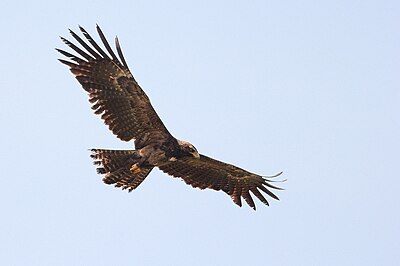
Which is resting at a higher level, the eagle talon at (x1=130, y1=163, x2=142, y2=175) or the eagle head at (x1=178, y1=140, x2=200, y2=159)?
A: the eagle head at (x1=178, y1=140, x2=200, y2=159)

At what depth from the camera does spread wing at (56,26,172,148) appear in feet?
73.6

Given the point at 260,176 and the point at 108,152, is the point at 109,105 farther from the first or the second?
the point at 260,176

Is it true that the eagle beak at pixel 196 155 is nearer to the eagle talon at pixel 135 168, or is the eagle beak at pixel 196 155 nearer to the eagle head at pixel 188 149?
the eagle head at pixel 188 149

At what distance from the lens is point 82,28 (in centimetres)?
2222

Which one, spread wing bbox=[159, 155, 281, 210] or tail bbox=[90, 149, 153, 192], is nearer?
tail bbox=[90, 149, 153, 192]

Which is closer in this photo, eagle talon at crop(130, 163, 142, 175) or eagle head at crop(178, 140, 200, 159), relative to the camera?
eagle talon at crop(130, 163, 142, 175)

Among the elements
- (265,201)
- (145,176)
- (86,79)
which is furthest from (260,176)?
(86,79)

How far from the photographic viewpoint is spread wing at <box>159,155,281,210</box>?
79.7ft

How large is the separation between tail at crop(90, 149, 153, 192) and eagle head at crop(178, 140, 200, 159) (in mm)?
943

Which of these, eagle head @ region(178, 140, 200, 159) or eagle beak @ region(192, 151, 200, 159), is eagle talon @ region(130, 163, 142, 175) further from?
eagle beak @ region(192, 151, 200, 159)

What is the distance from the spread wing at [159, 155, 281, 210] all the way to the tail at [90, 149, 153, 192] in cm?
102

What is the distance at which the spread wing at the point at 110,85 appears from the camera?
73.6 feet

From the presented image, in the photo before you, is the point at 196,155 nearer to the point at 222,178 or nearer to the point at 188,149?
the point at 188,149

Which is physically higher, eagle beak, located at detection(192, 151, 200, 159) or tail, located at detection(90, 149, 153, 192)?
eagle beak, located at detection(192, 151, 200, 159)
